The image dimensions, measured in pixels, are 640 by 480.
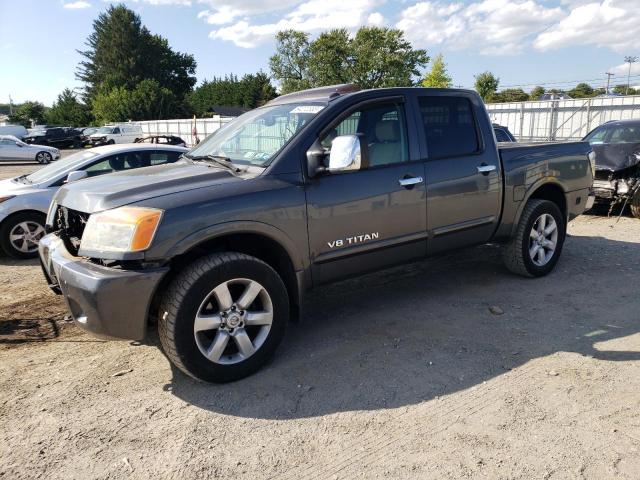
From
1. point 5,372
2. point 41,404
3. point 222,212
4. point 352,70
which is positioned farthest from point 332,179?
point 352,70

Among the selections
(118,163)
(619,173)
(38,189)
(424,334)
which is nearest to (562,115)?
(619,173)

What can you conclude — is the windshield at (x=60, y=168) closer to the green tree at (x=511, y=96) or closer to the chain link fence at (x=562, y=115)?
the chain link fence at (x=562, y=115)

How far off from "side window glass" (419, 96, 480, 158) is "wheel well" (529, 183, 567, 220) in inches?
45.1

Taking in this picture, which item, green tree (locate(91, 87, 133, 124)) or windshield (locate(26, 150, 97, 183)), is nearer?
windshield (locate(26, 150, 97, 183))

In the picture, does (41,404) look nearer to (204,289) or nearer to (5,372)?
(5,372)

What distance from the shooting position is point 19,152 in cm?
2430

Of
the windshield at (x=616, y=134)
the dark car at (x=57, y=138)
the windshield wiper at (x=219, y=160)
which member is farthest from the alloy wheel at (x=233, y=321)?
the dark car at (x=57, y=138)

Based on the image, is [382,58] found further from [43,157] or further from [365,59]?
[43,157]

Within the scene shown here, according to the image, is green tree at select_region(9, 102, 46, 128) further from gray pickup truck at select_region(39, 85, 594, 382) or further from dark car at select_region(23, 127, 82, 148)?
gray pickup truck at select_region(39, 85, 594, 382)

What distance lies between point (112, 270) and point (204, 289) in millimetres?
539

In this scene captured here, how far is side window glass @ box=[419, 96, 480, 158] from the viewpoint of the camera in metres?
4.29

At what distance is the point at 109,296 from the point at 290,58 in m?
72.3

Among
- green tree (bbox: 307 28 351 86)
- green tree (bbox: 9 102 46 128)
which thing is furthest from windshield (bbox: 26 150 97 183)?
green tree (bbox: 9 102 46 128)

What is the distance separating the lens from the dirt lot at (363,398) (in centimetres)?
257
